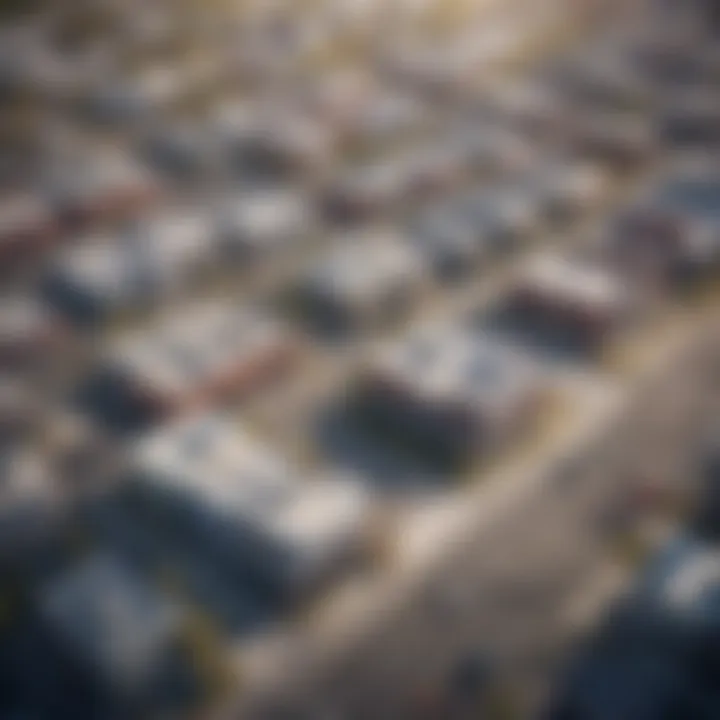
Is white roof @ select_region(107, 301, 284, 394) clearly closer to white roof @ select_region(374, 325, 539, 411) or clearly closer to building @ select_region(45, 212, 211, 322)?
building @ select_region(45, 212, 211, 322)

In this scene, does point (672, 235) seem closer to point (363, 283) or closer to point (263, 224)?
point (363, 283)

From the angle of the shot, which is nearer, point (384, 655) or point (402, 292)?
point (384, 655)

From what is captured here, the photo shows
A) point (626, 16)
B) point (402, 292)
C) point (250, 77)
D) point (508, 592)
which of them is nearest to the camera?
point (508, 592)

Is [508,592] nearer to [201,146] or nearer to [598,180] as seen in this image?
[598,180]

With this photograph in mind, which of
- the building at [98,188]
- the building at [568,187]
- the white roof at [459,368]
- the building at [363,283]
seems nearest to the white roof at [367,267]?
the building at [363,283]

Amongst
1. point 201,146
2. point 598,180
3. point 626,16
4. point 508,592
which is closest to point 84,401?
point 508,592

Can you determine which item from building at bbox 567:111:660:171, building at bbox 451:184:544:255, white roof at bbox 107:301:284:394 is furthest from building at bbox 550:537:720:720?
building at bbox 567:111:660:171

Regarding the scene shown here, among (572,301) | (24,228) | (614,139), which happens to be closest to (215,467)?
(572,301)

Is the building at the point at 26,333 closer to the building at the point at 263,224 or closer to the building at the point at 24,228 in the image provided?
the building at the point at 24,228
